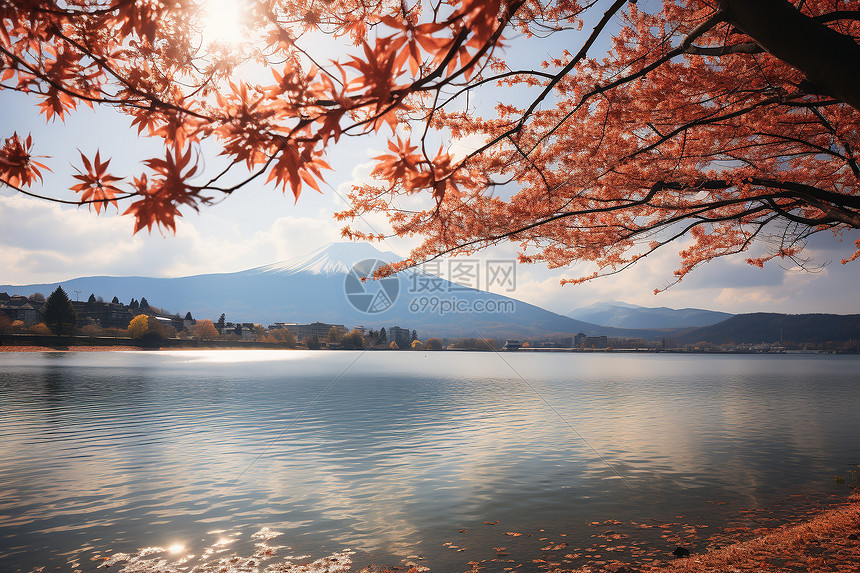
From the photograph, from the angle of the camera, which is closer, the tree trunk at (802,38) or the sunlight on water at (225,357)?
the tree trunk at (802,38)

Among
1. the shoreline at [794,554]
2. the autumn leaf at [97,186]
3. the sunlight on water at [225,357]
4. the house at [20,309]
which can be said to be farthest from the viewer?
the house at [20,309]

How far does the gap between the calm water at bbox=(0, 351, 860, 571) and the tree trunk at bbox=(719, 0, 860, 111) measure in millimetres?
6843

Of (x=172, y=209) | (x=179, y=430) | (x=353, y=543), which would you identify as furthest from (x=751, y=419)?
(x=172, y=209)

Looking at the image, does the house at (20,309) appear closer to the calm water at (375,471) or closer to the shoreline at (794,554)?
the calm water at (375,471)

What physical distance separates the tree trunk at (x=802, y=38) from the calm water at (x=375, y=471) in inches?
269

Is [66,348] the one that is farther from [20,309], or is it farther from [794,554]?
[794,554]

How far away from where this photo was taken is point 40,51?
331 cm

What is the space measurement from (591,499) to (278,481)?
7.49 m

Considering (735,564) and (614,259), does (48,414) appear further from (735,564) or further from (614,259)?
(735,564)

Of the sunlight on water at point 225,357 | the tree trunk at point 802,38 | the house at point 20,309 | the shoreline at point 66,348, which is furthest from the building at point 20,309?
the tree trunk at point 802,38

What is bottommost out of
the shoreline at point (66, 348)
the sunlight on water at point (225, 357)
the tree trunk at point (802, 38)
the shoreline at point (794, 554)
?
the sunlight on water at point (225, 357)

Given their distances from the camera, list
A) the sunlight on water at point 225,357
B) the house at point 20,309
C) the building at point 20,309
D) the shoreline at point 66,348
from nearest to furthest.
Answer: the shoreline at point 66,348 < the sunlight on water at point 225,357 < the house at point 20,309 < the building at point 20,309

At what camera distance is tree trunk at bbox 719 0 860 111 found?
3.19m

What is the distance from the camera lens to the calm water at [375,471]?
8461 mm
